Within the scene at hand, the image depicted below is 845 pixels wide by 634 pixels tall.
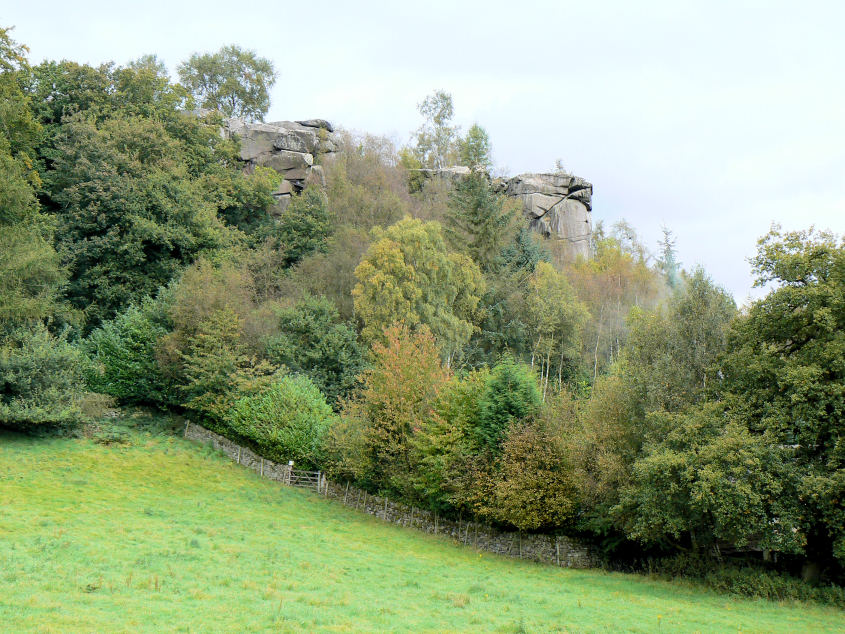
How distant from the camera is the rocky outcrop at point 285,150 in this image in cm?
6225

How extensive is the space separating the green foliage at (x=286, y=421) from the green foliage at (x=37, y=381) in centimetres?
892

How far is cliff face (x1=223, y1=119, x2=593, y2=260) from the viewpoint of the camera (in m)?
62.8

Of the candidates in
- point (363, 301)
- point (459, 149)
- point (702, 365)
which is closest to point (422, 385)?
point (363, 301)

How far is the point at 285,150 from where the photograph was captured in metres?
63.4

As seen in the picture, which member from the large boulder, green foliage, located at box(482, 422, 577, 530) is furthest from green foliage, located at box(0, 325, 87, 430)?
the large boulder

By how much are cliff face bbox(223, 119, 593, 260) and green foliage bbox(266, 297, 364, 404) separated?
1986 cm

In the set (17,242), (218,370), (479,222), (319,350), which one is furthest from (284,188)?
A: (17,242)

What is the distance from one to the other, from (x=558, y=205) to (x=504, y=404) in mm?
41580

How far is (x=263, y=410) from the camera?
38.9 m

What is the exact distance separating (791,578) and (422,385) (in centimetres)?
1788

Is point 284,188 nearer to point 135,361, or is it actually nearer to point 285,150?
point 285,150

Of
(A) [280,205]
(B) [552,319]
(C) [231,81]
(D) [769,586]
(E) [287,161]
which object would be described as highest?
(C) [231,81]

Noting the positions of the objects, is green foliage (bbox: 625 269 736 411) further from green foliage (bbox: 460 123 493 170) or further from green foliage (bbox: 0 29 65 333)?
green foliage (bbox: 460 123 493 170)

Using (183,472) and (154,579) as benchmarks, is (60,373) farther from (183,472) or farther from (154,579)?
(154,579)
